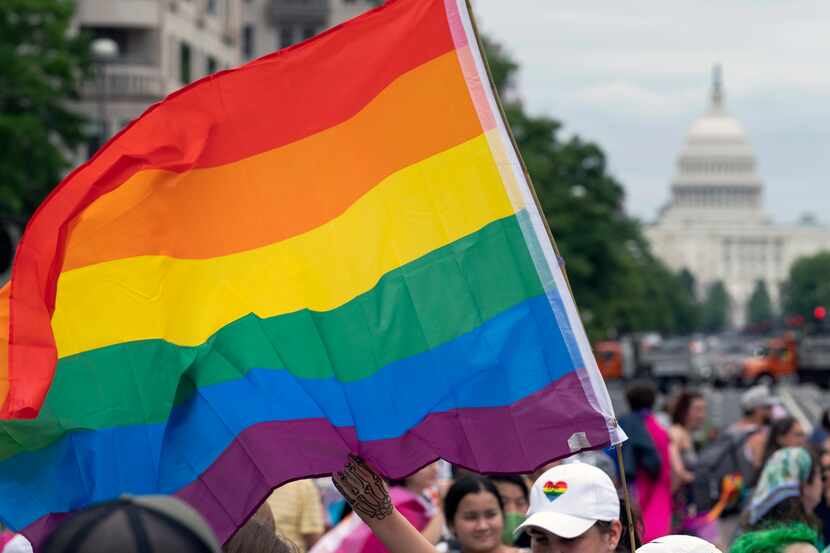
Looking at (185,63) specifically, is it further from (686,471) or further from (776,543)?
(776,543)

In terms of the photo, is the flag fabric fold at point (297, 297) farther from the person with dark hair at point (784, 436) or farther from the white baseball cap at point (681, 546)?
the person with dark hair at point (784, 436)

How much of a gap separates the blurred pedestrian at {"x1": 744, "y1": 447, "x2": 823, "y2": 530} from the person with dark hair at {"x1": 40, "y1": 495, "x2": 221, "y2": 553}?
16.8ft

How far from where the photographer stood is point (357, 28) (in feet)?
21.4

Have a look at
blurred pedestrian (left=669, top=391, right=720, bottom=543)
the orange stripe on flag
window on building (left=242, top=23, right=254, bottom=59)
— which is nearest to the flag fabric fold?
the orange stripe on flag

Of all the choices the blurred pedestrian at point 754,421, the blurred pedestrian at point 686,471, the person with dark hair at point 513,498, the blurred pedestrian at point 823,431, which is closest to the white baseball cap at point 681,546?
the person with dark hair at point 513,498

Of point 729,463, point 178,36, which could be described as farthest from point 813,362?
point 729,463

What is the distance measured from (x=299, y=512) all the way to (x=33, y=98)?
104 ft

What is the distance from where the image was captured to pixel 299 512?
1016 cm

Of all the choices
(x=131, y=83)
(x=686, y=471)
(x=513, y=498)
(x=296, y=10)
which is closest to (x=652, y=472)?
(x=686, y=471)

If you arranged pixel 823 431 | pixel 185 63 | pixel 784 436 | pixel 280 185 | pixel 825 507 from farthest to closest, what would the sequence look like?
pixel 185 63 < pixel 823 431 < pixel 784 436 < pixel 825 507 < pixel 280 185

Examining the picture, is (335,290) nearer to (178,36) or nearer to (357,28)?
(357,28)

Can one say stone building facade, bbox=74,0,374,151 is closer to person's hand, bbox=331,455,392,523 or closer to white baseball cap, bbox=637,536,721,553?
person's hand, bbox=331,455,392,523

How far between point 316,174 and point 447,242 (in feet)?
1.46

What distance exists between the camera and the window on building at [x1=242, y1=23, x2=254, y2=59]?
66125mm
